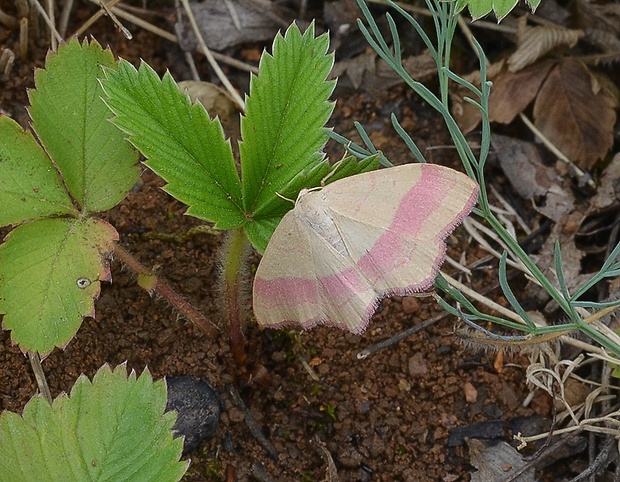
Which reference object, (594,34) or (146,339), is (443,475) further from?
(594,34)

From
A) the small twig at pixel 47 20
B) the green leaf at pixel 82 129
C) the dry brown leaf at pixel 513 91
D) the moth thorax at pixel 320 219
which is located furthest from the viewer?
the dry brown leaf at pixel 513 91

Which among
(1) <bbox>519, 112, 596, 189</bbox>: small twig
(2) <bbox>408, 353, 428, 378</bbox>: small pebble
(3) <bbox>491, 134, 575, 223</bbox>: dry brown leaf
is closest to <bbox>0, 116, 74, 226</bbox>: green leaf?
(2) <bbox>408, 353, 428, 378</bbox>: small pebble

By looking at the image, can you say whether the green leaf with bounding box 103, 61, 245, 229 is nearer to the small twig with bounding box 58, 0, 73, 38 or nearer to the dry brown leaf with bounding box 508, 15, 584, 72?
the small twig with bounding box 58, 0, 73, 38

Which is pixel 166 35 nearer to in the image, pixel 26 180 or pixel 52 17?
pixel 52 17

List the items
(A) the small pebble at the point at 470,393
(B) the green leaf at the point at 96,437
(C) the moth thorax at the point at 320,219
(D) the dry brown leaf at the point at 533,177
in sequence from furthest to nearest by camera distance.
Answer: (D) the dry brown leaf at the point at 533,177
(A) the small pebble at the point at 470,393
(C) the moth thorax at the point at 320,219
(B) the green leaf at the point at 96,437

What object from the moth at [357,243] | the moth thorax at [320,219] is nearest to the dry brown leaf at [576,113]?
the moth at [357,243]

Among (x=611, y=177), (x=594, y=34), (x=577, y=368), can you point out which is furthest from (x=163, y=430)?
(x=594, y=34)

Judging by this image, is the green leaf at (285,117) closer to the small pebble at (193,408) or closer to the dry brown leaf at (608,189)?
the small pebble at (193,408)
